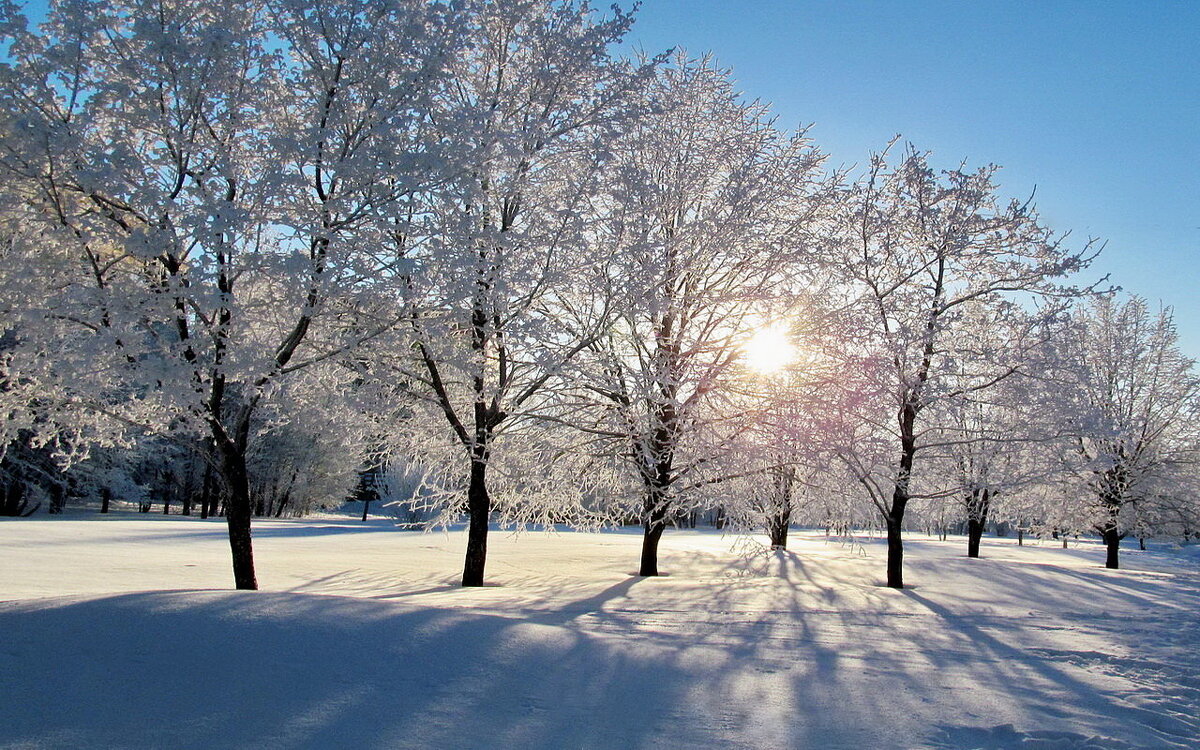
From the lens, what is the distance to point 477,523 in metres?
12.9

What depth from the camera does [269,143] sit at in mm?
8461

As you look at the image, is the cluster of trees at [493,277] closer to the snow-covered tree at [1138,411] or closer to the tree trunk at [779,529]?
the tree trunk at [779,529]

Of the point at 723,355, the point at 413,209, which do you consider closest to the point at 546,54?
the point at 413,209

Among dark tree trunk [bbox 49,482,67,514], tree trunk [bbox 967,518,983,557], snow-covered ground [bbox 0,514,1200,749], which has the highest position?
snow-covered ground [bbox 0,514,1200,749]

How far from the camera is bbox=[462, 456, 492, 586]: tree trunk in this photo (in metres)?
12.6

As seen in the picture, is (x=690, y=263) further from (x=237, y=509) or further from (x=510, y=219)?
(x=237, y=509)

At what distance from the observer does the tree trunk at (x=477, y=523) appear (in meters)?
12.6

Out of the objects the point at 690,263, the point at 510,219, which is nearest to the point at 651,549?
the point at 690,263

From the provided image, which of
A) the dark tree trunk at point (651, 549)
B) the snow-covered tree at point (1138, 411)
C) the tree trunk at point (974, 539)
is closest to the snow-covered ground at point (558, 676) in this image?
the dark tree trunk at point (651, 549)

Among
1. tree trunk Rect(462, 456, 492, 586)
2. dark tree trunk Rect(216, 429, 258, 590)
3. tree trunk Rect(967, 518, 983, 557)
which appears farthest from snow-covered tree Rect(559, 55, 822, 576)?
tree trunk Rect(967, 518, 983, 557)

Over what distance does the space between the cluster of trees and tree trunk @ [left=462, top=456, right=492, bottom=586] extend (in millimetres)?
62

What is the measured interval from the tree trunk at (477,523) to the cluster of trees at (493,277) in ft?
0.20

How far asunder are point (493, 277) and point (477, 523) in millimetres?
5701

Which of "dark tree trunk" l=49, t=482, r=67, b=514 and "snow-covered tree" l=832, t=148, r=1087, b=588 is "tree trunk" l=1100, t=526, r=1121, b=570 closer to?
"snow-covered tree" l=832, t=148, r=1087, b=588
